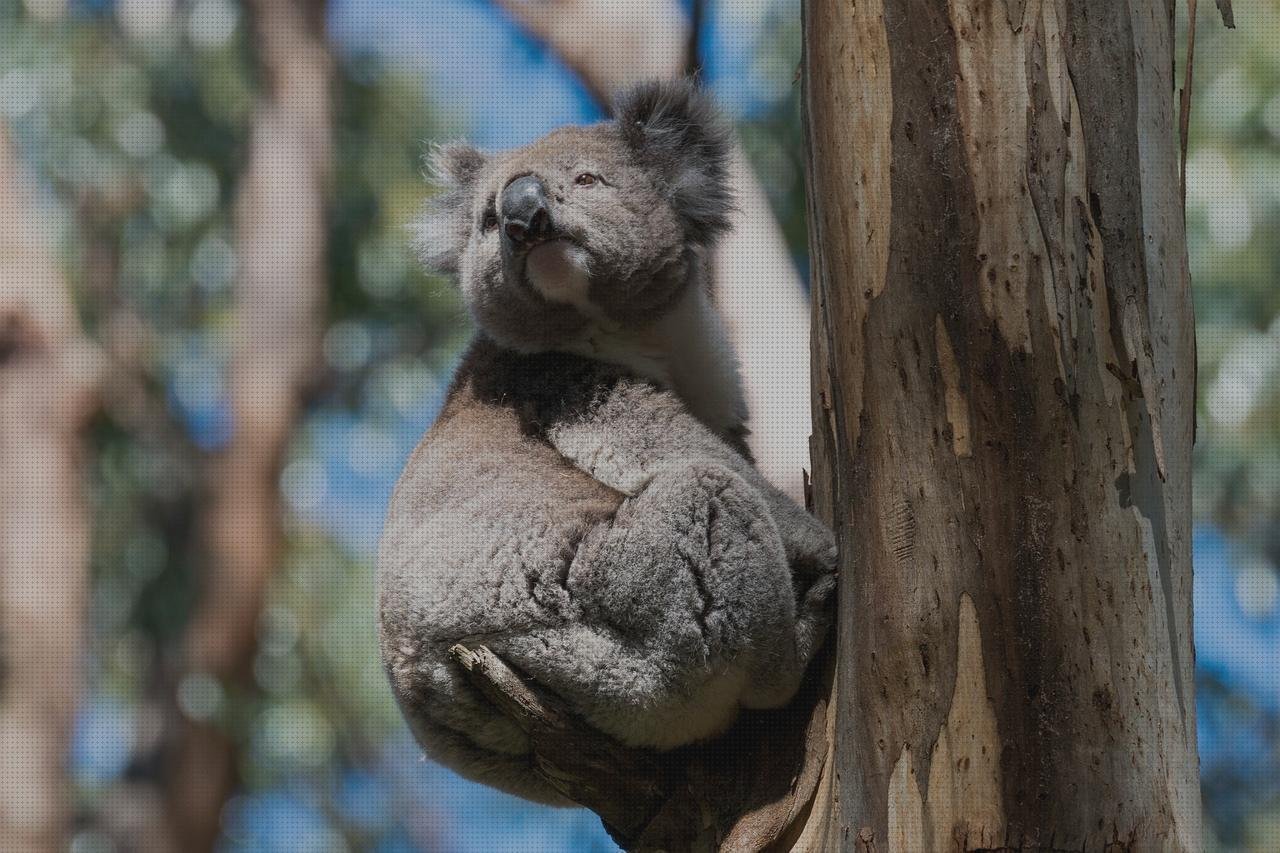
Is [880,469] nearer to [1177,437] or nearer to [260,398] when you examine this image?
[1177,437]

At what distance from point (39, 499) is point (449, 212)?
4.86m

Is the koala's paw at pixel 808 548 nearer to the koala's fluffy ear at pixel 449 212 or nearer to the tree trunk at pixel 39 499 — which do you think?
the koala's fluffy ear at pixel 449 212

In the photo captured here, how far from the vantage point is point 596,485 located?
9.62ft

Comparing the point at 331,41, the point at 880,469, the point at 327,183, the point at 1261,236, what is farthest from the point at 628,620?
the point at 331,41

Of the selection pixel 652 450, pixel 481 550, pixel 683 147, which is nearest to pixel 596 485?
pixel 652 450

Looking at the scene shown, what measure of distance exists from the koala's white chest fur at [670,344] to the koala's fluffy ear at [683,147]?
0.66ft

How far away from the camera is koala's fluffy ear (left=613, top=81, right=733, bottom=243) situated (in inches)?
134

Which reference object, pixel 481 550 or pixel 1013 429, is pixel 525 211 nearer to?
pixel 481 550

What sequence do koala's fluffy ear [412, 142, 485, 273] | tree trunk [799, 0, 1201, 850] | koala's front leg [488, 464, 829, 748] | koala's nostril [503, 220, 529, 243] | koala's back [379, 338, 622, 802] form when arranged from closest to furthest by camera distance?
tree trunk [799, 0, 1201, 850], koala's front leg [488, 464, 829, 748], koala's back [379, 338, 622, 802], koala's nostril [503, 220, 529, 243], koala's fluffy ear [412, 142, 485, 273]

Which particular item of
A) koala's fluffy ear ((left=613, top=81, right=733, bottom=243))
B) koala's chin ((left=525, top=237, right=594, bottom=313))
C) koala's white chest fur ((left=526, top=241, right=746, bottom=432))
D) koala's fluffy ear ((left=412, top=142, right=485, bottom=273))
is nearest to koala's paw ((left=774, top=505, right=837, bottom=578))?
koala's white chest fur ((left=526, top=241, right=746, bottom=432))

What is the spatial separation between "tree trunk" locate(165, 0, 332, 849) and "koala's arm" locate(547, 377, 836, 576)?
211 inches

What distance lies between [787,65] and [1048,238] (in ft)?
20.3

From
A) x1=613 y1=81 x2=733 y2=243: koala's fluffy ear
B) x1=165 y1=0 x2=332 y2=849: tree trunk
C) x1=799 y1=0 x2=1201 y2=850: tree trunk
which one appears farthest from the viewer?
x1=165 y1=0 x2=332 y2=849: tree trunk

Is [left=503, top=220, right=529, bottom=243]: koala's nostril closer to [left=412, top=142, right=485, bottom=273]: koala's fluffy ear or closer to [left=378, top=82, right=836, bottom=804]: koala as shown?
[left=378, top=82, right=836, bottom=804]: koala
